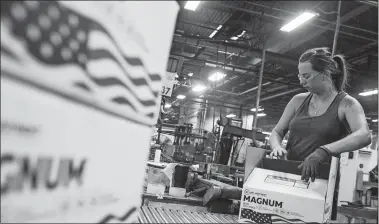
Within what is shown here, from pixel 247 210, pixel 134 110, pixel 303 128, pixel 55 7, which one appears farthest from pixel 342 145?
pixel 55 7

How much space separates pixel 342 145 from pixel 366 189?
4.73m

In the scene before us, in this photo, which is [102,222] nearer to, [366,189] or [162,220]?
[162,220]

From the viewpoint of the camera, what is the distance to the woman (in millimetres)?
1277

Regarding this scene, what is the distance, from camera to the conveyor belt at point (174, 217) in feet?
4.46

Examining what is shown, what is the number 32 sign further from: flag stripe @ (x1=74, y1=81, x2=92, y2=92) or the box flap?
flag stripe @ (x1=74, y1=81, x2=92, y2=92)

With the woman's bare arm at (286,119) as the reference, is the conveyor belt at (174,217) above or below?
below

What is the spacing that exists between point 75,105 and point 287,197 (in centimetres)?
93

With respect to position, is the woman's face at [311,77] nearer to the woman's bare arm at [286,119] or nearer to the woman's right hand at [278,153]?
the woman's bare arm at [286,119]

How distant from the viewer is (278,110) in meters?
15.1


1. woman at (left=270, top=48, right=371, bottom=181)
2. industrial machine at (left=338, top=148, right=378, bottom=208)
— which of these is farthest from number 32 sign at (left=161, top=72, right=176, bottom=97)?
industrial machine at (left=338, top=148, right=378, bottom=208)

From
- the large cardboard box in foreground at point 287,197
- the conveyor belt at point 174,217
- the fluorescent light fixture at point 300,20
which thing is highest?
the fluorescent light fixture at point 300,20

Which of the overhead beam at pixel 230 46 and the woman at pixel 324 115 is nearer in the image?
the woman at pixel 324 115

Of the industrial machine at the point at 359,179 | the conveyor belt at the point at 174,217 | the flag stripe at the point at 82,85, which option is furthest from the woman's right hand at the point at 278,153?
the industrial machine at the point at 359,179

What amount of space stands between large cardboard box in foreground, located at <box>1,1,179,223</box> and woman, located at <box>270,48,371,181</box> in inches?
41.2
